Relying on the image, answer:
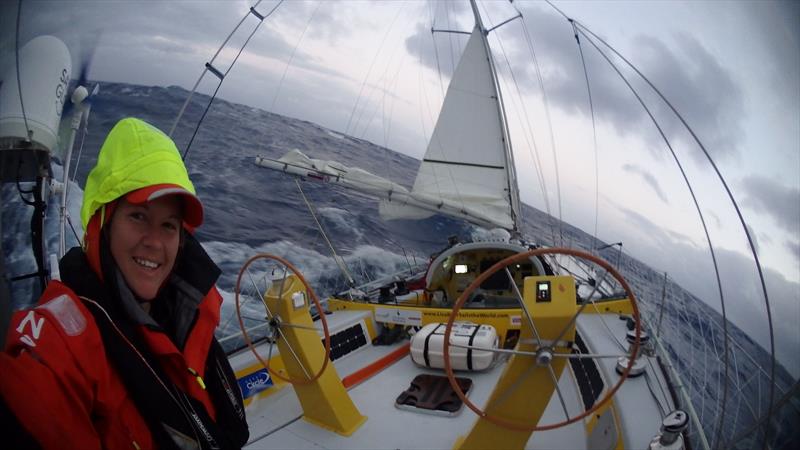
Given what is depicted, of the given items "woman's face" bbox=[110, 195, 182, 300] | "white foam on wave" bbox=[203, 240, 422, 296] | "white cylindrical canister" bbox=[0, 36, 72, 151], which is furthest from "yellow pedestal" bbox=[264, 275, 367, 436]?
"white foam on wave" bbox=[203, 240, 422, 296]

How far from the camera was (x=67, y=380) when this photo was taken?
2.81 feet

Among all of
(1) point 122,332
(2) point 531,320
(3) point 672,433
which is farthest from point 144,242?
(3) point 672,433

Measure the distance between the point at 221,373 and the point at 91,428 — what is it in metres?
0.61

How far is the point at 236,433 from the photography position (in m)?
1.42

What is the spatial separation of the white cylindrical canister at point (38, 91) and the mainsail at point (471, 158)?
7388 millimetres

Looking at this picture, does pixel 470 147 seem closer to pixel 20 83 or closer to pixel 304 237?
pixel 304 237

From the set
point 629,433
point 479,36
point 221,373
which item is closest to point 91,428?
point 221,373

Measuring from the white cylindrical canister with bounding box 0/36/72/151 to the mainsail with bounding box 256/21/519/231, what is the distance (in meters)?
7.39

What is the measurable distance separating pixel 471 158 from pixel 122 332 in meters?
9.82

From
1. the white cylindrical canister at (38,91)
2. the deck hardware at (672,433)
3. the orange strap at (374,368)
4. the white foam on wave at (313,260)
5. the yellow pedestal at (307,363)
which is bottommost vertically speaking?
the white foam on wave at (313,260)

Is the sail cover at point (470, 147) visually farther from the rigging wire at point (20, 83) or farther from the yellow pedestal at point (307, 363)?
the rigging wire at point (20, 83)

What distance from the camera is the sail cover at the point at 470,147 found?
32.4 feet

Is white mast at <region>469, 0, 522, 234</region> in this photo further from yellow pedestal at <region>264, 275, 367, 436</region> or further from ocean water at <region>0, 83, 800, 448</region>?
yellow pedestal at <region>264, 275, 367, 436</region>

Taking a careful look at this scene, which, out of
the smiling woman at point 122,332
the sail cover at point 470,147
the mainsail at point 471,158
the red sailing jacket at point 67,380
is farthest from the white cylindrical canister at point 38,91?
the sail cover at point 470,147
